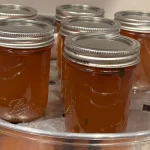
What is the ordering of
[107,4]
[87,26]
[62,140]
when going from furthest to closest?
[107,4]
[87,26]
[62,140]

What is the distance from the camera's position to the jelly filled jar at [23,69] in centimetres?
44

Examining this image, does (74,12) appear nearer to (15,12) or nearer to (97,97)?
(15,12)

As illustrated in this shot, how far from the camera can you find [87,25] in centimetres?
50

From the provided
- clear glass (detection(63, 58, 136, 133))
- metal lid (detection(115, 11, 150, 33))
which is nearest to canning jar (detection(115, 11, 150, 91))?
metal lid (detection(115, 11, 150, 33))

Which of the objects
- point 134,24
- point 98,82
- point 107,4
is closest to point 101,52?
point 98,82

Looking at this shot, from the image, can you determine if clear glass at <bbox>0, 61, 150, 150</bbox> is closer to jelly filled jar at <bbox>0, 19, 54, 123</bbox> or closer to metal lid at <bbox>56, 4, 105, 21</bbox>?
jelly filled jar at <bbox>0, 19, 54, 123</bbox>

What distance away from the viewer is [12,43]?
44 centimetres

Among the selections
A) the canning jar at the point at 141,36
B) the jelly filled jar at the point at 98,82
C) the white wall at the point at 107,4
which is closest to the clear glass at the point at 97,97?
the jelly filled jar at the point at 98,82

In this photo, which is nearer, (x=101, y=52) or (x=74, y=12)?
(x=101, y=52)

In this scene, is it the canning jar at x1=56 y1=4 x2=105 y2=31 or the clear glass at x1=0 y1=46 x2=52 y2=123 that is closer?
the clear glass at x1=0 y1=46 x2=52 y2=123

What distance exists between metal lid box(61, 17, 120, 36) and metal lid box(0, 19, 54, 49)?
0.08 ft

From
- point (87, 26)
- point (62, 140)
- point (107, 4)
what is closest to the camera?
point (62, 140)

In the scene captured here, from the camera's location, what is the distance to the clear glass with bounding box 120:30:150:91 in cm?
54

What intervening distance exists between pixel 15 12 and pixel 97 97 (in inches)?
8.6
